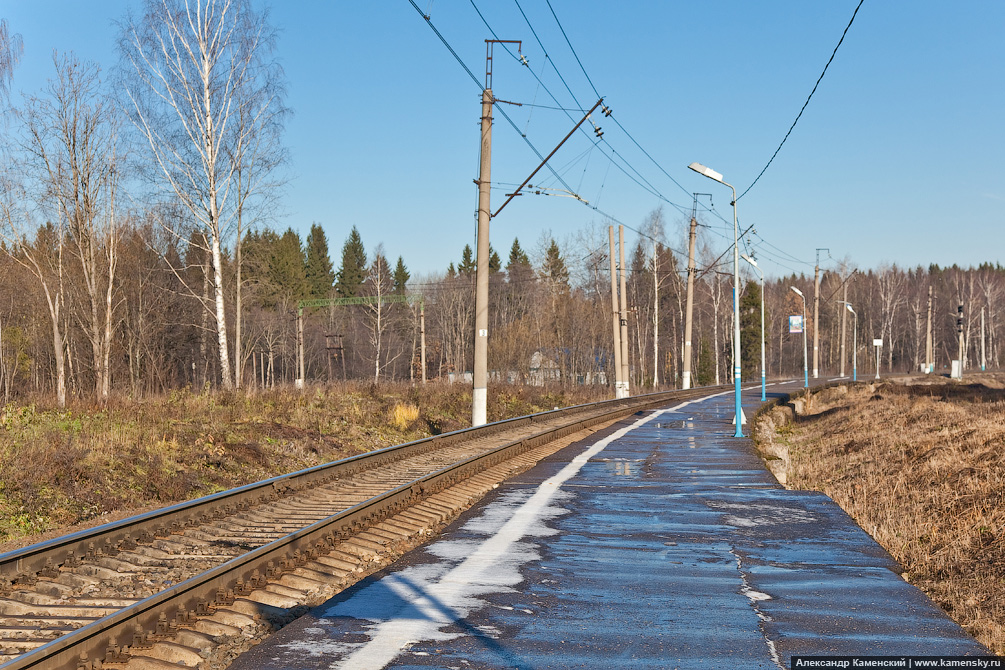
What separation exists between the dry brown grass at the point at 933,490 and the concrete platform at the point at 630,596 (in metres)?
0.50

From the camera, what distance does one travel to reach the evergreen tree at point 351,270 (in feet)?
396

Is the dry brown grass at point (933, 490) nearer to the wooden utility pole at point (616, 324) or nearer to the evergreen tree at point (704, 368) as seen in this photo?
the wooden utility pole at point (616, 324)

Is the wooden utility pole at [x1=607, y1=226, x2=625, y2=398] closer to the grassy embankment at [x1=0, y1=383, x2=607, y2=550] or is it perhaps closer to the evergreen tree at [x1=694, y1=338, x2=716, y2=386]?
the grassy embankment at [x1=0, y1=383, x2=607, y2=550]

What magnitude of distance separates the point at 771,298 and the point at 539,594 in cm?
12613

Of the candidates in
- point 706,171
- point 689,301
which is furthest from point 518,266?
point 706,171

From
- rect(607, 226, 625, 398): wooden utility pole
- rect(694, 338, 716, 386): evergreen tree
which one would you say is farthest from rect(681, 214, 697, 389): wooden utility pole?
rect(694, 338, 716, 386): evergreen tree

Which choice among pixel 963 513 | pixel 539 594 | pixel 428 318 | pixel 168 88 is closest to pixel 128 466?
pixel 539 594

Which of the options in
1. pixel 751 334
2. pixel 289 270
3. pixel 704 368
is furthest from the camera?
pixel 751 334

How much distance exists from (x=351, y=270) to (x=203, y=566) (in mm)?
115860

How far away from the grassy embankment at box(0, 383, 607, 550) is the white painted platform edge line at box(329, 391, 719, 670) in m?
5.09

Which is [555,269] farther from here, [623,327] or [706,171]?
[706,171]

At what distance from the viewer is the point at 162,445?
47.5 ft

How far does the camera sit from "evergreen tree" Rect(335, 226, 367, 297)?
120812 mm

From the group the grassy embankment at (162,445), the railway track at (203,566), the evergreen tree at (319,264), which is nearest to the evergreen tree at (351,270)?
the evergreen tree at (319,264)
